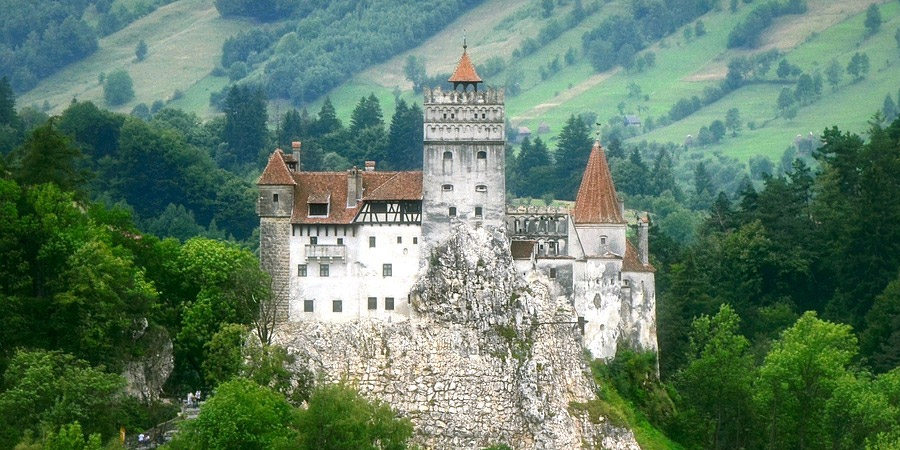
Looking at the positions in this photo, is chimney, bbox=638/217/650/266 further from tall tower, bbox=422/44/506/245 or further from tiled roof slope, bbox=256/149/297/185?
tiled roof slope, bbox=256/149/297/185

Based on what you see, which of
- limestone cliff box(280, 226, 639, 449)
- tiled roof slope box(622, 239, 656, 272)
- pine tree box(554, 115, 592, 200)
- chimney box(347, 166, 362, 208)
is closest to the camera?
limestone cliff box(280, 226, 639, 449)

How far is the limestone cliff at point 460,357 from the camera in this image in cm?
9819

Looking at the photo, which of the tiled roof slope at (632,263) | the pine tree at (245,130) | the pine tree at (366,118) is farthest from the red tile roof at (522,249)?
the pine tree at (245,130)

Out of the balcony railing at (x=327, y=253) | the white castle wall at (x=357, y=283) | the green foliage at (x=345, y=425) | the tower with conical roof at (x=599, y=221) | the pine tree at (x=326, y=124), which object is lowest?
the green foliage at (x=345, y=425)

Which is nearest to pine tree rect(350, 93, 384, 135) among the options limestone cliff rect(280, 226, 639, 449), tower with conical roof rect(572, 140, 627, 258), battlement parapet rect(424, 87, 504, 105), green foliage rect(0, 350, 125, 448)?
tower with conical roof rect(572, 140, 627, 258)

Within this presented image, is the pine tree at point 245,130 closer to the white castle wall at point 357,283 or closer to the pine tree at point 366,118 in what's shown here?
the pine tree at point 366,118

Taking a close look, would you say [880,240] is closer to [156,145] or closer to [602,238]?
[602,238]

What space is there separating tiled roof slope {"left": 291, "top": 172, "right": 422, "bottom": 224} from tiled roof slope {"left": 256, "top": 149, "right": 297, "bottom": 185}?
2.56ft

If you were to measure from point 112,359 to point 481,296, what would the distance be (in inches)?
672

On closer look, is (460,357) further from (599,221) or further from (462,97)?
(462,97)

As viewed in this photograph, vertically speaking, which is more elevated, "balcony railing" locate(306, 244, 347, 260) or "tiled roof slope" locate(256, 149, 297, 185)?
"tiled roof slope" locate(256, 149, 297, 185)

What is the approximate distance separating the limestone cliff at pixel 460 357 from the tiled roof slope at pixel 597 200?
596 cm

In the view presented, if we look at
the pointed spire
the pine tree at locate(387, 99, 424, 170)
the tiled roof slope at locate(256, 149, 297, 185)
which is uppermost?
the pine tree at locate(387, 99, 424, 170)

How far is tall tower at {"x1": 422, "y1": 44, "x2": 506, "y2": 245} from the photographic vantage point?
9894 centimetres
